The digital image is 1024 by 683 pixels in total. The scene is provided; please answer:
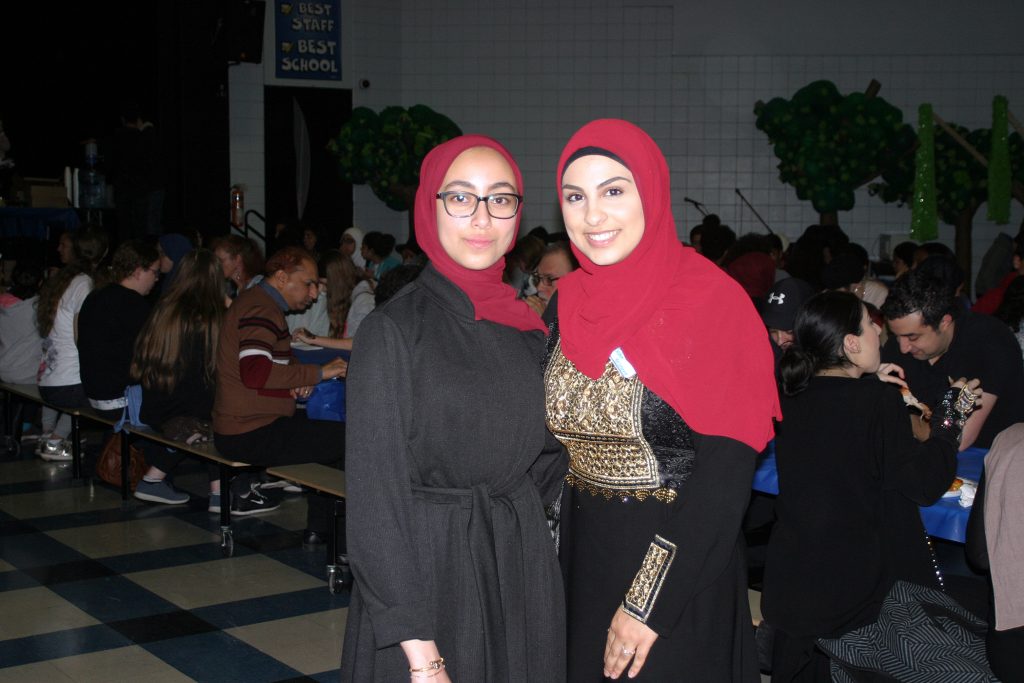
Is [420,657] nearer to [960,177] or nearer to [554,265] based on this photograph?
[554,265]

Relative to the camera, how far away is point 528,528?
6.39 ft

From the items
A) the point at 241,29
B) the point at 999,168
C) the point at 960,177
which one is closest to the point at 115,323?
the point at 241,29

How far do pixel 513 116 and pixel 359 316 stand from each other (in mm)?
6342

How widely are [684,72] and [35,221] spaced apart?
729cm

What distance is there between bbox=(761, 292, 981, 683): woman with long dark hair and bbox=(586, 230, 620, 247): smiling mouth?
119 centimetres

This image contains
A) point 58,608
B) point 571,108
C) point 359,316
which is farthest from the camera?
point 571,108

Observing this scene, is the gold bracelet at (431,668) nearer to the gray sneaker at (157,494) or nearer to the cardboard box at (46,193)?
the gray sneaker at (157,494)

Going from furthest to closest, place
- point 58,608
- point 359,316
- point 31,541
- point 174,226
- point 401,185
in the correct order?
point 401,185
point 174,226
point 359,316
point 31,541
point 58,608

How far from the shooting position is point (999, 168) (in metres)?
9.47

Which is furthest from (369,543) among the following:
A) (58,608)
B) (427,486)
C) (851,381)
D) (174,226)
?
(174,226)

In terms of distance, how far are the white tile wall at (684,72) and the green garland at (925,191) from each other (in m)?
3.40

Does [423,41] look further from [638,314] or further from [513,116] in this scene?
[638,314]

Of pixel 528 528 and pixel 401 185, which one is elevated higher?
pixel 401 185

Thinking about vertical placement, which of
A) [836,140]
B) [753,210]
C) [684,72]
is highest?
[684,72]
